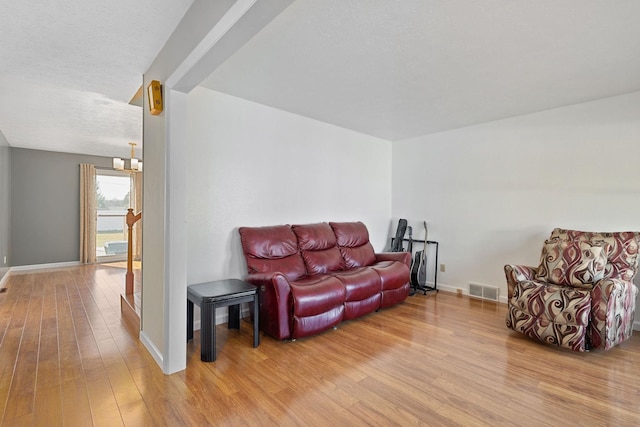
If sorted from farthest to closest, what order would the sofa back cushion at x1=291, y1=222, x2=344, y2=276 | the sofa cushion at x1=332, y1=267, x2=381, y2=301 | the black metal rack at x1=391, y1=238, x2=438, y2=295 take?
the black metal rack at x1=391, y1=238, x2=438, y2=295, the sofa back cushion at x1=291, y1=222, x2=344, y2=276, the sofa cushion at x1=332, y1=267, x2=381, y2=301

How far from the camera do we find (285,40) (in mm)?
2119

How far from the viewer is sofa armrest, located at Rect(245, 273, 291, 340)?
2.63 m

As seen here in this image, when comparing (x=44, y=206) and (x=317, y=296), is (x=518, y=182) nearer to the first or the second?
(x=317, y=296)

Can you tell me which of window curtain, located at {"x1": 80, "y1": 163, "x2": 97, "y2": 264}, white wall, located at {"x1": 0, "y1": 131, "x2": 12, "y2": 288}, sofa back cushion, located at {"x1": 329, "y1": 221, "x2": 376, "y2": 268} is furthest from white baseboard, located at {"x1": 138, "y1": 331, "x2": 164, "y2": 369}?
window curtain, located at {"x1": 80, "y1": 163, "x2": 97, "y2": 264}

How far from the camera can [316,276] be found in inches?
130

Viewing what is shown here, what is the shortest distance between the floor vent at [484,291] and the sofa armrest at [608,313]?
4.60 feet

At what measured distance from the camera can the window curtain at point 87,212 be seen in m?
6.28

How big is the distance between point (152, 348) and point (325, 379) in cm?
140

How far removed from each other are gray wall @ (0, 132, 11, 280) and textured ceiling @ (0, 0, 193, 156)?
1112mm

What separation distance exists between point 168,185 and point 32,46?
1401mm

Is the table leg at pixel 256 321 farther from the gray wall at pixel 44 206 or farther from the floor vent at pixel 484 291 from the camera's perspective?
the gray wall at pixel 44 206

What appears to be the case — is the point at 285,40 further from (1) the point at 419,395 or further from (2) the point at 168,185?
(1) the point at 419,395

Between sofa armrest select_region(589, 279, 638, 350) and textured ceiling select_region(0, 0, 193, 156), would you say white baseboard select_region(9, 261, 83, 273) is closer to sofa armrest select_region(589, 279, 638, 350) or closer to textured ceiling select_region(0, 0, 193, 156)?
textured ceiling select_region(0, 0, 193, 156)

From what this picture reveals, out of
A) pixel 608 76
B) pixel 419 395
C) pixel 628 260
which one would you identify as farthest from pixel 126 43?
pixel 628 260
